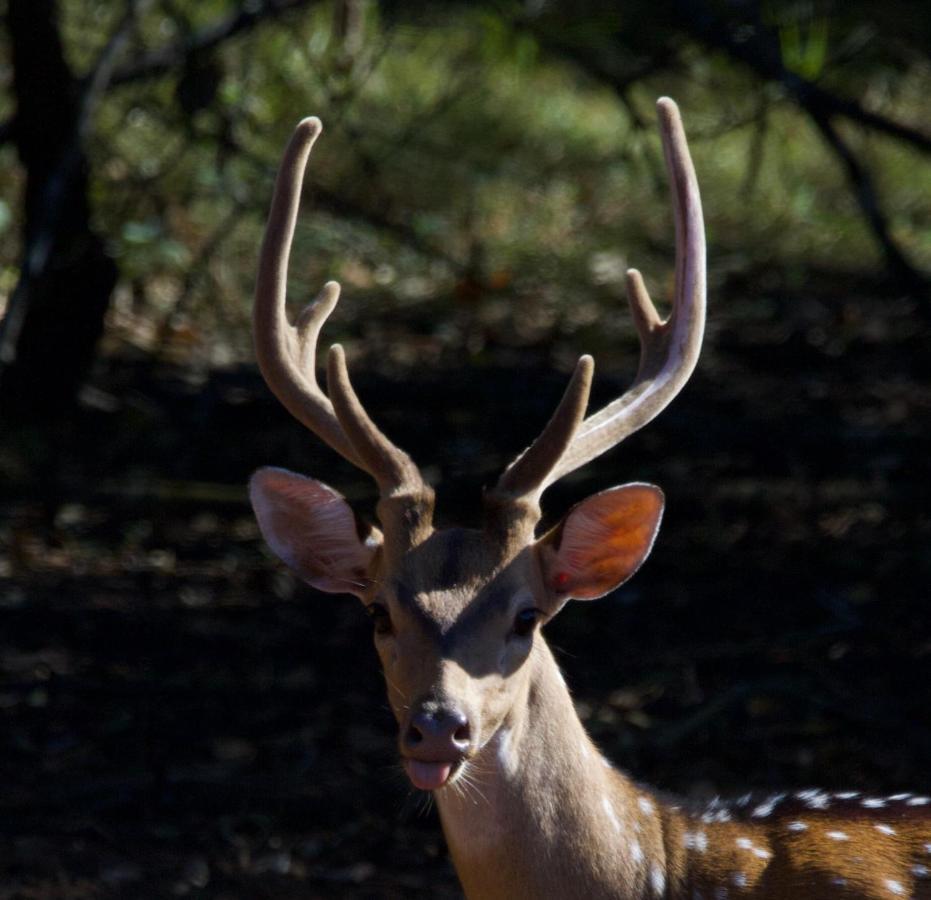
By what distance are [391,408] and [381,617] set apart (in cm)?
379

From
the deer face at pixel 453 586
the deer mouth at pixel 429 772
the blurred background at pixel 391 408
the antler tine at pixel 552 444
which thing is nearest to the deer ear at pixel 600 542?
the deer face at pixel 453 586

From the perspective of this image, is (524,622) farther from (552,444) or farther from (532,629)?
(552,444)

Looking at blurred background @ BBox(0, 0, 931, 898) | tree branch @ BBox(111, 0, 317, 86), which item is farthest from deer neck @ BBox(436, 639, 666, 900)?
tree branch @ BBox(111, 0, 317, 86)

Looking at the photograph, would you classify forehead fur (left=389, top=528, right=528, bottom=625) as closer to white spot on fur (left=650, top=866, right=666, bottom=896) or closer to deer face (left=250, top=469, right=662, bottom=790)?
deer face (left=250, top=469, right=662, bottom=790)

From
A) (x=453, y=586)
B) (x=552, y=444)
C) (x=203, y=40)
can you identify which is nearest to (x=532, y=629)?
(x=453, y=586)

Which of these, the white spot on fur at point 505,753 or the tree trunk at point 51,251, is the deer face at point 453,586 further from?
the tree trunk at point 51,251

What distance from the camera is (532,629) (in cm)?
308

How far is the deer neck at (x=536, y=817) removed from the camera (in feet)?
10.2

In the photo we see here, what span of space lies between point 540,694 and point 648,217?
544 centimetres

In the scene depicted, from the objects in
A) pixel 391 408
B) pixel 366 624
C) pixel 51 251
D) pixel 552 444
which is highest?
pixel 51 251

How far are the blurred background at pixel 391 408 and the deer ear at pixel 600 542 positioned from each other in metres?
1.40

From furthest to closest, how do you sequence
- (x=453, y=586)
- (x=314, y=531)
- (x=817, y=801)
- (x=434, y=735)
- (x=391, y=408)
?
(x=391, y=408)
(x=817, y=801)
(x=314, y=531)
(x=453, y=586)
(x=434, y=735)

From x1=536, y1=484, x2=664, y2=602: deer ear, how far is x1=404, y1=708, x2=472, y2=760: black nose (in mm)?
459

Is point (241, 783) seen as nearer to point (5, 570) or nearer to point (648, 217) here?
point (5, 570)
